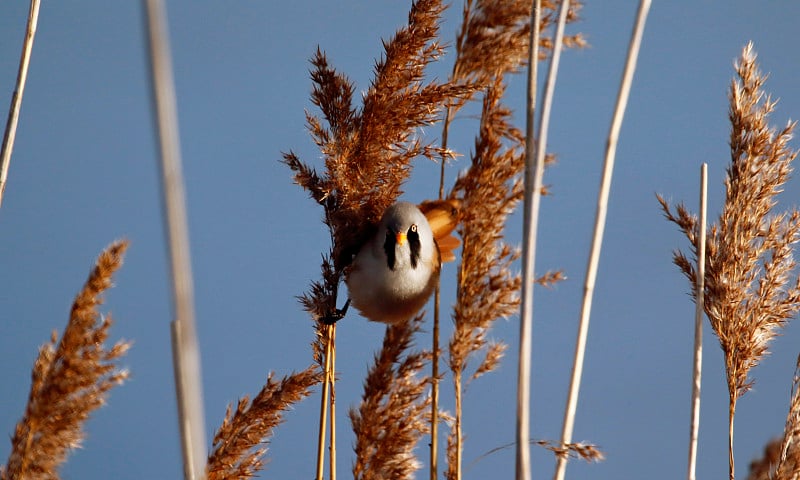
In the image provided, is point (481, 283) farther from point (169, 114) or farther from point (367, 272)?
point (169, 114)

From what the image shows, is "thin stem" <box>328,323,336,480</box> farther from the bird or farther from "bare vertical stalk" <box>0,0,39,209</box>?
"bare vertical stalk" <box>0,0,39,209</box>

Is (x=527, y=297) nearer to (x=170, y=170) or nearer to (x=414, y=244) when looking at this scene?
(x=170, y=170)

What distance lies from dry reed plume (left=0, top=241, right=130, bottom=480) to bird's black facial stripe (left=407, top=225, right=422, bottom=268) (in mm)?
821

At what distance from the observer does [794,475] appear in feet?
8.13

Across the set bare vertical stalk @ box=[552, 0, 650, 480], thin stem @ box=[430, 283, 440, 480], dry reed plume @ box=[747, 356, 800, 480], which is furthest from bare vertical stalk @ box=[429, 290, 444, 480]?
dry reed plume @ box=[747, 356, 800, 480]

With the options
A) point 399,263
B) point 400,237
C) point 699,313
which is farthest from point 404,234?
point 699,313

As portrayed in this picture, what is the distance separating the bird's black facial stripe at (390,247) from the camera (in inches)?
98.3

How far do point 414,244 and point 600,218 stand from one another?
965mm

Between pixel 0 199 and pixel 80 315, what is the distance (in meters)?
0.48

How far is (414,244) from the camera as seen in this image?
2.60 m

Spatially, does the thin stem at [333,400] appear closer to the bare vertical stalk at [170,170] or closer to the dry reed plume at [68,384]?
the dry reed plume at [68,384]

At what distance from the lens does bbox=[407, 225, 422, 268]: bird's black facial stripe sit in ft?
8.41

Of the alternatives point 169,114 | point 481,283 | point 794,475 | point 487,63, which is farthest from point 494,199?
point 169,114

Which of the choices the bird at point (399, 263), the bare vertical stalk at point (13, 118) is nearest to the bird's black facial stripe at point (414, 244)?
the bird at point (399, 263)
